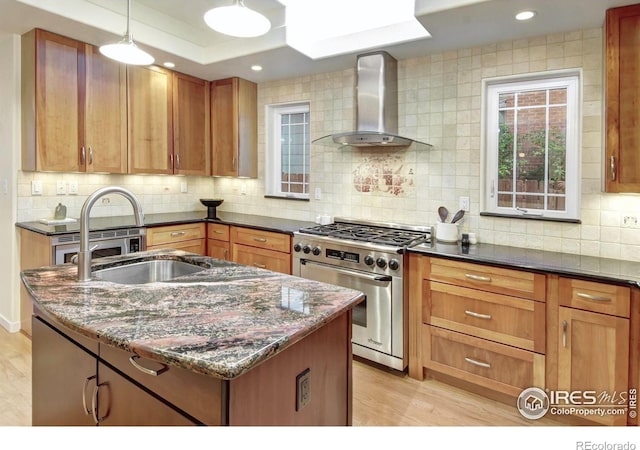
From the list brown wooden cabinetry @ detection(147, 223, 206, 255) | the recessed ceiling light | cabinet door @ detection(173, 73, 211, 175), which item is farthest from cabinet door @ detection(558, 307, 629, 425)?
cabinet door @ detection(173, 73, 211, 175)

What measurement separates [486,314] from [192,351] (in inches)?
78.1

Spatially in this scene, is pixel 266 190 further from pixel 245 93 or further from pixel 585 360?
pixel 585 360

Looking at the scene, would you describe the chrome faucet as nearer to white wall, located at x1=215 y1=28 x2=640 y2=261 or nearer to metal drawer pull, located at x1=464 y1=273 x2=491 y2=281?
metal drawer pull, located at x1=464 y1=273 x2=491 y2=281

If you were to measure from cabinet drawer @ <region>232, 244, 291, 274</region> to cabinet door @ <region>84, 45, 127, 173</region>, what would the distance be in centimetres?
130

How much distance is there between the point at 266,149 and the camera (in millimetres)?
4332

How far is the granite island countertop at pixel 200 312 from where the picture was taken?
103 centimetres

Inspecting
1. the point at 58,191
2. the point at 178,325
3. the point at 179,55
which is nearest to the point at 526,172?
the point at 178,325

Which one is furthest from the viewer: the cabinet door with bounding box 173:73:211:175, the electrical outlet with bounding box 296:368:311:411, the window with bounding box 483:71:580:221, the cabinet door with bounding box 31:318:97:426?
the cabinet door with bounding box 173:73:211:175

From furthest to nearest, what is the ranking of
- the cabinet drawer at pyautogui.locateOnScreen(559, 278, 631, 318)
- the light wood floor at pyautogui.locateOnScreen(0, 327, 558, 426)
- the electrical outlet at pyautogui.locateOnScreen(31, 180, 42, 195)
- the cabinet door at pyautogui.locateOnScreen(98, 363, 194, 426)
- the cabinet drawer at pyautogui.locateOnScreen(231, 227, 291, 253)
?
the cabinet drawer at pyautogui.locateOnScreen(231, 227, 291, 253), the electrical outlet at pyautogui.locateOnScreen(31, 180, 42, 195), the light wood floor at pyautogui.locateOnScreen(0, 327, 558, 426), the cabinet drawer at pyautogui.locateOnScreen(559, 278, 631, 318), the cabinet door at pyautogui.locateOnScreen(98, 363, 194, 426)

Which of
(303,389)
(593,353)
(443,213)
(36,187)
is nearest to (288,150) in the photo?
(443,213)

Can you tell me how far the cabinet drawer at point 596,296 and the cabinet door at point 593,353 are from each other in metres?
0.04

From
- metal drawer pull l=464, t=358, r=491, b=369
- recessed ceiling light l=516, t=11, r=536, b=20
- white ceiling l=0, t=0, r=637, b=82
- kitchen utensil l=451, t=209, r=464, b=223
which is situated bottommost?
metal drawer pull l=464, t=358, r=491, b=369

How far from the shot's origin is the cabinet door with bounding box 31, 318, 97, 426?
4.51 feet

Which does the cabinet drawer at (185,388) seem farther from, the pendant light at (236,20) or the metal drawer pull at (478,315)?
the metal drawer pull at (478,315)
